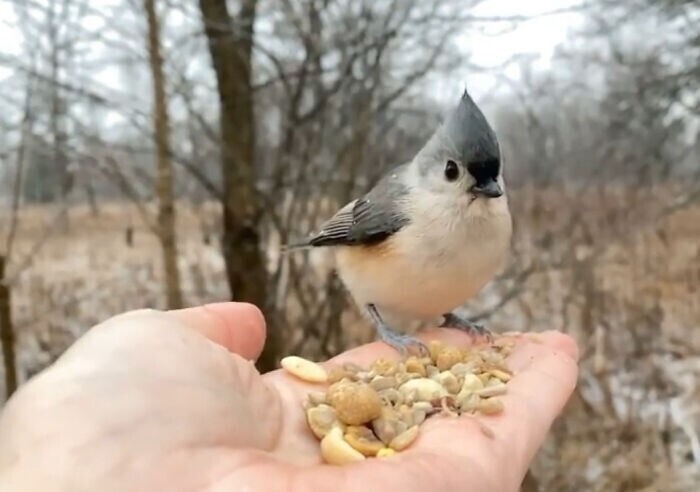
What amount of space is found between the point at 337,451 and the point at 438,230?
0.50m

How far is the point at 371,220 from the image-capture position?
4.87 feet

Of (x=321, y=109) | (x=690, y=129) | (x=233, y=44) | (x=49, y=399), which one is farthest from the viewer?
(x=690, y=129)

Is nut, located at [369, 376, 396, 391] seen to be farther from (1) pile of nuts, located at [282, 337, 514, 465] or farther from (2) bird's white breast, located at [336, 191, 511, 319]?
(2) bird's white breast, located at [336, 191, 511, 319]

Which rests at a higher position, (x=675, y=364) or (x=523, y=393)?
(x=523, y=393)

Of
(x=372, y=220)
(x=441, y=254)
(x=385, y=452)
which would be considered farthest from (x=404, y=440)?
(x=372, y=220)

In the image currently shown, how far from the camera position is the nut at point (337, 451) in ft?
3.07

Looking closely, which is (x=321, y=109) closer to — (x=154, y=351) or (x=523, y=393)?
(x=523, y=393)

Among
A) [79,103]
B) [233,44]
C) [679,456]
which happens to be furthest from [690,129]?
[79,103]

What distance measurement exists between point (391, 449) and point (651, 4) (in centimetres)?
187

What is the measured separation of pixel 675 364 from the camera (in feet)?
8.12

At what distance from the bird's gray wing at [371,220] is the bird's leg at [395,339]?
5.8 inches

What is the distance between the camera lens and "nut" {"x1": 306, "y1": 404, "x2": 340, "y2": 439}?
101 cm

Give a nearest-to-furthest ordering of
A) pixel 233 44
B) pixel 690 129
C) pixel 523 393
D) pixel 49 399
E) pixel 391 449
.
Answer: pixel 49 399 < pixel 391 449 < pixel 523 393 < pixel 233 44 < pixel 690 129

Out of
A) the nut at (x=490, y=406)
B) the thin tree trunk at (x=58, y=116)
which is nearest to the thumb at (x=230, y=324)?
the nut at (x=490, y=406)
